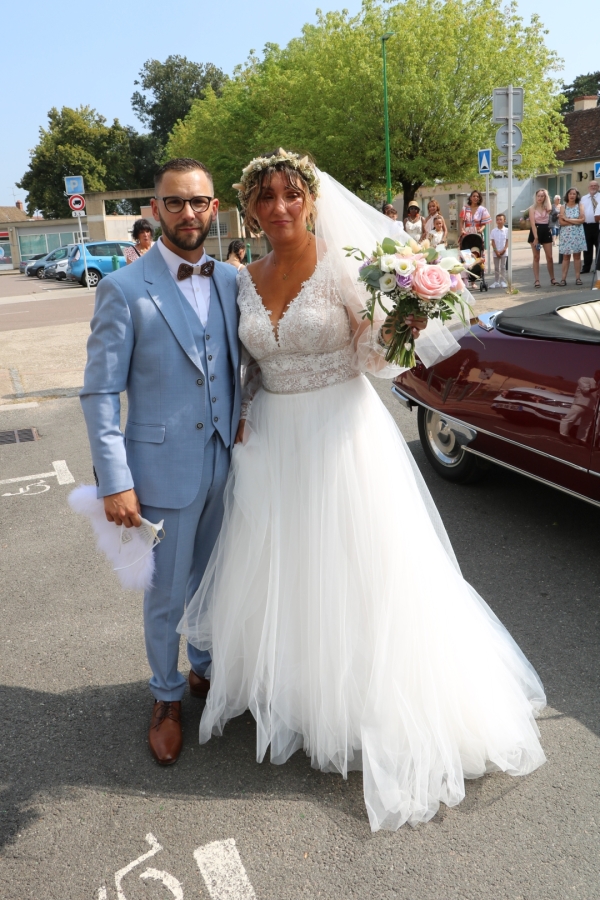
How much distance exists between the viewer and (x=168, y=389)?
262cm

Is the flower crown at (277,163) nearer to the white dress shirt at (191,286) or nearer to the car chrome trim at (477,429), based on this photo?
the white dress shirt at (191,286)

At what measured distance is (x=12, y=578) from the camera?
14.4 feet

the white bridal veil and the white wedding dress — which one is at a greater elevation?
the white bridal veil

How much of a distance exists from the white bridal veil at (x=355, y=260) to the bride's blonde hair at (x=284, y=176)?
→ 0.21ft

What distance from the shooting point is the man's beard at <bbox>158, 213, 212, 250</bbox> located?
8.57 ft

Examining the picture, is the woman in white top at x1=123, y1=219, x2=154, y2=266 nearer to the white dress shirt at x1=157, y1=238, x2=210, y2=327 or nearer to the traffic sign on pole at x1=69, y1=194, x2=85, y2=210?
→ the white dress shirt at x1=157, y1=238, x2=210, y2=327

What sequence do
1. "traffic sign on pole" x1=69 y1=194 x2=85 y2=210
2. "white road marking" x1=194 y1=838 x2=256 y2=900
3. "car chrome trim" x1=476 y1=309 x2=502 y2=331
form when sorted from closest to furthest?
"white road marking" x1=194 y1=838 x2=256 y2=900
"car chrome trim" x1=476 y1=309 x2=502 y2=331
"traffic sign on pole" x1=69 y1=194 x2=85 y2=210

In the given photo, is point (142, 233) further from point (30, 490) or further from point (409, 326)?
point (409, 326)

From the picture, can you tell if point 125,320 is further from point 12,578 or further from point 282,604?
point 12,578

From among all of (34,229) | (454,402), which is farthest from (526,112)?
(34,229)

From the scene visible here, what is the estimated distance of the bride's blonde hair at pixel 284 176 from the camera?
2645 millimetres

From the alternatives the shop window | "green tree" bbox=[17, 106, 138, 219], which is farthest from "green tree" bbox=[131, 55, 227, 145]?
the shop window

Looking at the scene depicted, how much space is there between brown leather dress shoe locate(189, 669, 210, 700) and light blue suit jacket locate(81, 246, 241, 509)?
89 cm

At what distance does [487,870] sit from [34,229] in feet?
199
